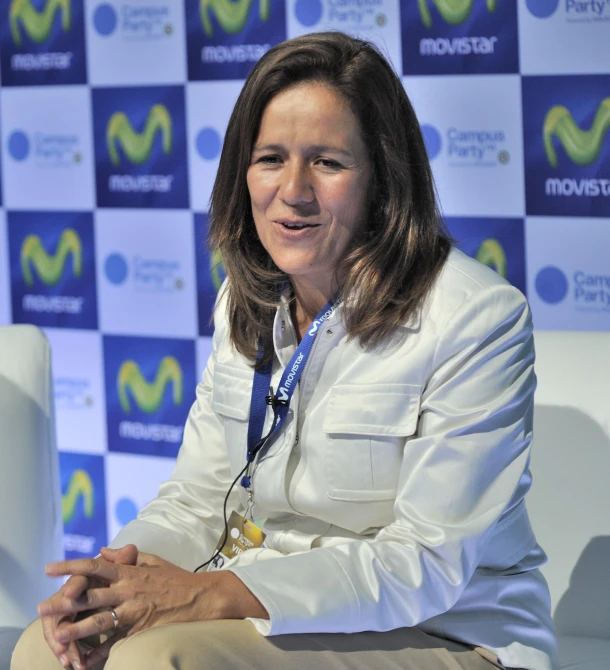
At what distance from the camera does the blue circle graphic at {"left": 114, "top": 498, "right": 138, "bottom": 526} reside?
11.6ft

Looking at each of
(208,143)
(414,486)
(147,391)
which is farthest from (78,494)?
(414,486)

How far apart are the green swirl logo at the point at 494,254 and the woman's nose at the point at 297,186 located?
1238 millimetres

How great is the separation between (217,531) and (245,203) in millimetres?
593

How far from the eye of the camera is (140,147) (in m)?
3.33

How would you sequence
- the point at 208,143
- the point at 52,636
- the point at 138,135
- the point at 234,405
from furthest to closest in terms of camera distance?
1. the point at 138,135
2. the point at 208,143
3. the point at 234,405
4. the point at 52,636

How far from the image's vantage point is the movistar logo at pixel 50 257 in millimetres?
3533

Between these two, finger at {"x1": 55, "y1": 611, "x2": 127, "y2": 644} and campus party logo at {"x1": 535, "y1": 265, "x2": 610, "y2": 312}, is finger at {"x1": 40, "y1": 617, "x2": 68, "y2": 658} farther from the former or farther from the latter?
campus party logo at {"x1": 535, "y1": 265, "x2": 610, "y2": 312}

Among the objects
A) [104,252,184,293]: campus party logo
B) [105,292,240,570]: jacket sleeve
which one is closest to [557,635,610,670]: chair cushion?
[105,292,240,570]: jacket sleeve

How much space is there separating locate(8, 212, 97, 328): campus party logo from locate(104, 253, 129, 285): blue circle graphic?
0.22ft

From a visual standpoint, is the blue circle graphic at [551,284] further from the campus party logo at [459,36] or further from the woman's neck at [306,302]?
the woman's neck at [306,302]

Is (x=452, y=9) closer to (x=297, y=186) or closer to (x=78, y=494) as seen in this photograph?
(x=297, y=186)

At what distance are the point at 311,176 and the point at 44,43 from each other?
207cm

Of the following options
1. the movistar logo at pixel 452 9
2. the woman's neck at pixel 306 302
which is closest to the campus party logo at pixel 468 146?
the movistar logo at pixel 452 9

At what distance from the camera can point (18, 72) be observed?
11.5 feet
